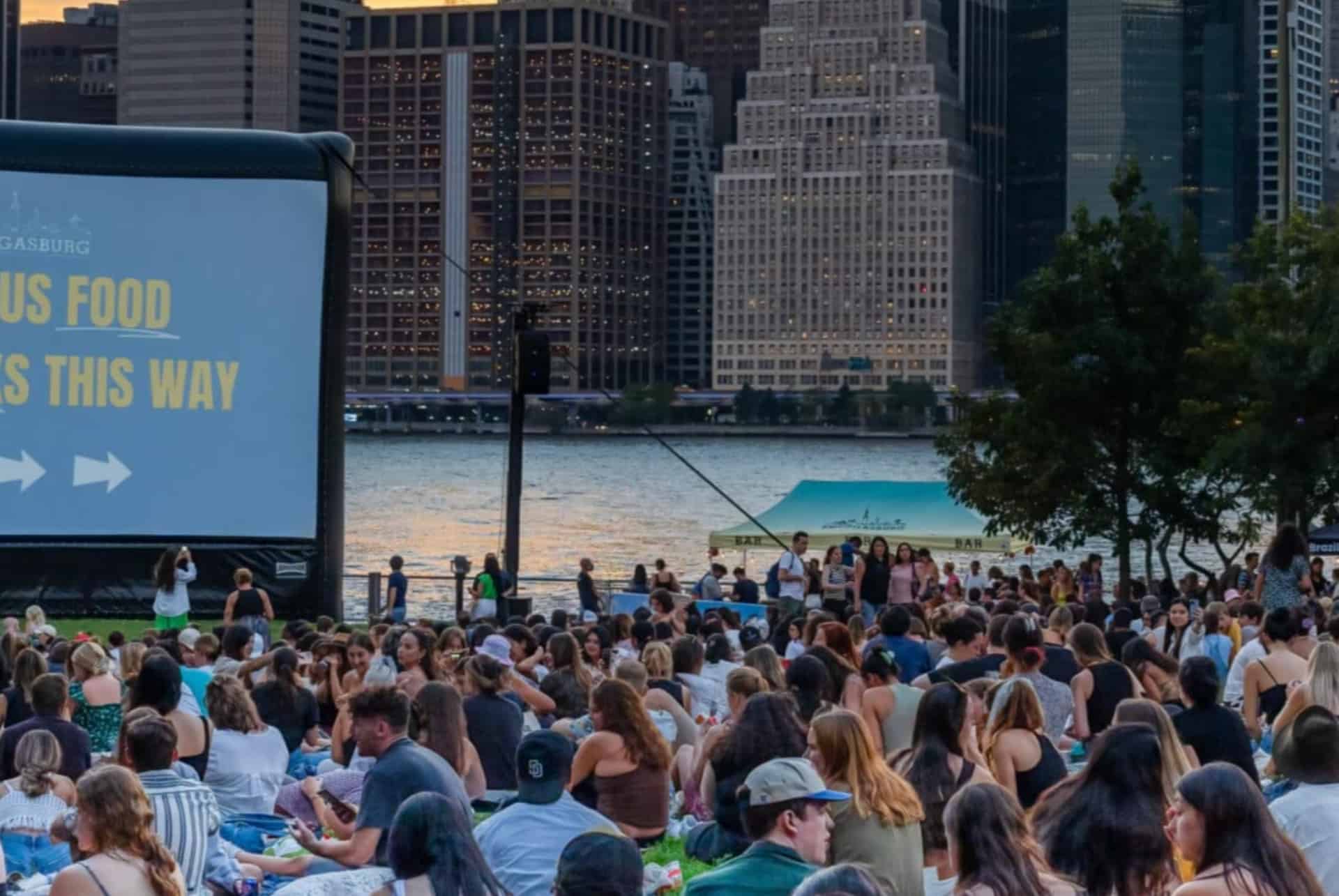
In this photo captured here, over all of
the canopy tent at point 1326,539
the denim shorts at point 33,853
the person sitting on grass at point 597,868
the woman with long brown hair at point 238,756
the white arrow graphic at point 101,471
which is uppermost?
the white arrow graphic at point 101,471

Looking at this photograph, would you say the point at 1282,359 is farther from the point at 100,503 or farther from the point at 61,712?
the point at 61,712

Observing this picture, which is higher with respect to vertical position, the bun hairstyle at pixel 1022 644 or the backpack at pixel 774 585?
the bun hairstyle at pixel 1022 644

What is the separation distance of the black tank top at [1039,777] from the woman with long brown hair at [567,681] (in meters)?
3.65

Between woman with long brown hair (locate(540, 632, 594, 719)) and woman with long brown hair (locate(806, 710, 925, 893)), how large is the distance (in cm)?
482

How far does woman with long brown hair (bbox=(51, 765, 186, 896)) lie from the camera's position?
6.30m

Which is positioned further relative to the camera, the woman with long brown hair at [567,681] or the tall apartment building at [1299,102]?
the tall apartment building at [1299,102]

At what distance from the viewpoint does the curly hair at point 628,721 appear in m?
9.27

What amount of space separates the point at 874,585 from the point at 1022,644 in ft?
42.4

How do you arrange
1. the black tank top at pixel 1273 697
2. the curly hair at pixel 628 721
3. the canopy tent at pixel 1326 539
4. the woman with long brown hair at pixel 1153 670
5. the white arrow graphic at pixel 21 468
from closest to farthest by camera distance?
the curly hair at pixel 628 721, the woman with long brown hair at pixel 1153 670, the black tank top at pixel 1273 697, the white arrow graphic at pixel 21 468, the canopy tent at pixel 1326 539

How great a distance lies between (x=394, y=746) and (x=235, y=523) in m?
12.9

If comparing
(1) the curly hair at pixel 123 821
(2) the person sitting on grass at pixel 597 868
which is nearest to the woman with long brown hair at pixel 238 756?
(1) the curly hair at pixel 123 821

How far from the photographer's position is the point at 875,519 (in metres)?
30.2

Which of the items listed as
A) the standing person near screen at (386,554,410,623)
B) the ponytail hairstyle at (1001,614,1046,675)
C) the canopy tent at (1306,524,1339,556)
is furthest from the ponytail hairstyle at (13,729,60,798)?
the canopy tent at (1306,524,1339,556)

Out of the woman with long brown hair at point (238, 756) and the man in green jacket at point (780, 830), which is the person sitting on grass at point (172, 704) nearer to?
the woman with long brown hair at point (238, 756)
